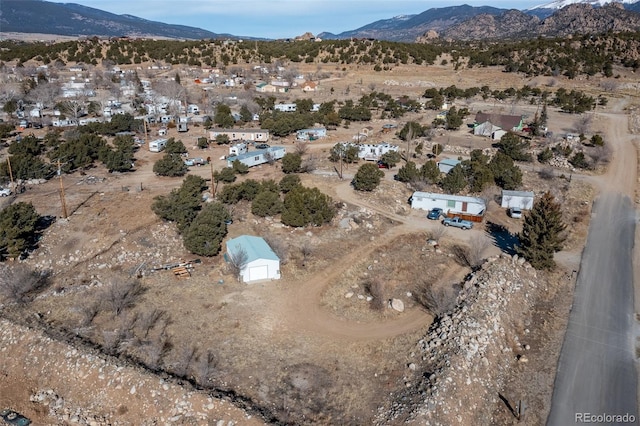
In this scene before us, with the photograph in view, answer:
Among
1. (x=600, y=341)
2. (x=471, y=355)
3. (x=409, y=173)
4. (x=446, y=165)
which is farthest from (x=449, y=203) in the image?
(x=471, y=355)

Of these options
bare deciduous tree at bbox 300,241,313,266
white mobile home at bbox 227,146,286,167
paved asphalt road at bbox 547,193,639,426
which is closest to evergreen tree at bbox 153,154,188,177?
white mobile home at bbox 227,146,286,167

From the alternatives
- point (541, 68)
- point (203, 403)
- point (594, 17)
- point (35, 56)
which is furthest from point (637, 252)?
point (594, 17)

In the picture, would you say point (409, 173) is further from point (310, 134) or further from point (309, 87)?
point (309, 87)

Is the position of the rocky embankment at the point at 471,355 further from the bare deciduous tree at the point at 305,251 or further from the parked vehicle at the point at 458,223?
the bare deciduous tree at the point at 305,251

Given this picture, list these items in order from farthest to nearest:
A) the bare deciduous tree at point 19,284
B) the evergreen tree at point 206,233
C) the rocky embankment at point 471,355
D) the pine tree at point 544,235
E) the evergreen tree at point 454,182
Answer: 1. the evergreen tree at point 454,182
2. the evergreen tree at point 206,233
3. the pine tree at point 544,235
4. the bare deciduous tree at point 19,284
5. the rocky embankment at point 471,355

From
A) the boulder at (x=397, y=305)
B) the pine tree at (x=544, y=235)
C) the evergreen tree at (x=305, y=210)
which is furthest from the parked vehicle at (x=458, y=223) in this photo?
the boulder at (x=397, y=305)

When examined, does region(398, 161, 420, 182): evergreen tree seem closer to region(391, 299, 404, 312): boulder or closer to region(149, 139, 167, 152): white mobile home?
region(391, 299, 404, 312): boulder
